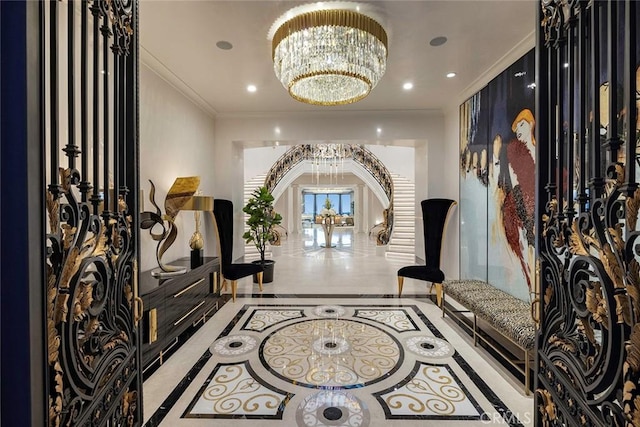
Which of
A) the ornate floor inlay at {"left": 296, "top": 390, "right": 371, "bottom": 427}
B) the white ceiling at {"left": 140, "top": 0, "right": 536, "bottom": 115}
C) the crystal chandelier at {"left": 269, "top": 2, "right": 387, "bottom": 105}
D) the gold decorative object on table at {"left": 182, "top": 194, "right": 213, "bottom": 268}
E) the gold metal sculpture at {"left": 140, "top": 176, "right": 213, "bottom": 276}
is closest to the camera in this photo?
the ornate floor inlay at {"left": 296, "top": 390, "right": 371, "bottom": 427}

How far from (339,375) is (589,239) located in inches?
86.3

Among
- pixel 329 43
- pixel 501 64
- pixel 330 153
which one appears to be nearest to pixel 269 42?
pixel 329 43

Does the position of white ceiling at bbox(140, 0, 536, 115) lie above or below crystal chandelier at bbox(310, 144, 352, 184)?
below

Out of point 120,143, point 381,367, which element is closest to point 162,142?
point 120,143

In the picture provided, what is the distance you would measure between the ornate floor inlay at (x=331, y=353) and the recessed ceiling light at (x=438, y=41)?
3308 millimetres

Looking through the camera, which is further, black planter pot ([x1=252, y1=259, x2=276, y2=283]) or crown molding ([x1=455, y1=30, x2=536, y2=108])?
black planter pot ([x1=252, y1=259, x2=276, y2=283])

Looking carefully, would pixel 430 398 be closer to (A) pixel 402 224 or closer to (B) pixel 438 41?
(B) pixel 438 41

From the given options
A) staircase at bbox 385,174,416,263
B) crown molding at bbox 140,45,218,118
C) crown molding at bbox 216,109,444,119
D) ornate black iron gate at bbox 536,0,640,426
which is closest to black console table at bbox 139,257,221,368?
crown molding at bbox 140,45,218,118

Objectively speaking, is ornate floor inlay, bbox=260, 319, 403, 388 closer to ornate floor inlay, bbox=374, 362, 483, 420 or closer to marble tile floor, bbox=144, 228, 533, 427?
marble tile floor, bbox=144, 228, 533, 427

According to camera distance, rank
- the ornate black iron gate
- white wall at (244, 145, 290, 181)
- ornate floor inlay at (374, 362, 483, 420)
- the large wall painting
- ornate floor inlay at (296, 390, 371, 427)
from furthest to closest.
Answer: white wall at (244, 145, 290, 181), the large wall painting, ornate floor inlay at (374, 362, 483, 420), ornate floor inlay at (296, 390, 371, 427), the ornate black iron gate

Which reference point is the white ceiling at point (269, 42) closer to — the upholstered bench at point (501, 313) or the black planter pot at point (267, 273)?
the upholstered bench at point (501, 313)

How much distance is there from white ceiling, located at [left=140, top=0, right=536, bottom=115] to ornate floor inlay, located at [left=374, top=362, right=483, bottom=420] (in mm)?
3286

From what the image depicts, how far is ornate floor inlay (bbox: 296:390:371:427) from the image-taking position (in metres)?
2.07

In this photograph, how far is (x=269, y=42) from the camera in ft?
10.7
